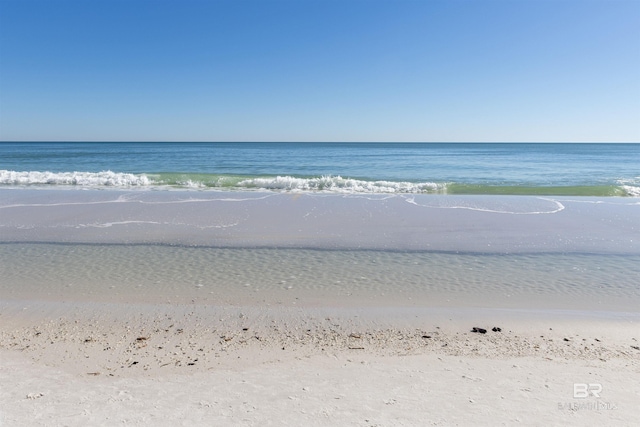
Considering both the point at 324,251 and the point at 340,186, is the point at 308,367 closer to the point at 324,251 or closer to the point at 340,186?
the point at 324,251

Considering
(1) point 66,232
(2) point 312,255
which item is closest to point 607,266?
(2) point 312,255

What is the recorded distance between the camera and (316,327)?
16.0ft

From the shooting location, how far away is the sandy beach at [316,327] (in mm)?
3314

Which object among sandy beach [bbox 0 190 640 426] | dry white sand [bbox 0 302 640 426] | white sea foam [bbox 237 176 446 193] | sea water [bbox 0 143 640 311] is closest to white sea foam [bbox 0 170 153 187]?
white sea foam [bbox 237 176 446 193]

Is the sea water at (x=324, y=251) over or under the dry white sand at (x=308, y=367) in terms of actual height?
over

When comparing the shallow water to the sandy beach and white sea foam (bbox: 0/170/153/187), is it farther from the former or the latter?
white sea foam (bbox: 0/170/153/187)

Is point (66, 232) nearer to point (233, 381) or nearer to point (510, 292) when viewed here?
point (233, 381)

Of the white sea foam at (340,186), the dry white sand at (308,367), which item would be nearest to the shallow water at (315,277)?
the dry white sand at (308,367)

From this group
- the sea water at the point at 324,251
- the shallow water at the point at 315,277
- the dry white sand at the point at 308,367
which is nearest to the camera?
the dry white sand at the point at 308,367

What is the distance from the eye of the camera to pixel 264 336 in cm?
465

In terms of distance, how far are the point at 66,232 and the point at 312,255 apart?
6.17 metres

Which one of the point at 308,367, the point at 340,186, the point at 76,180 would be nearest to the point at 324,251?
the point at 308,367

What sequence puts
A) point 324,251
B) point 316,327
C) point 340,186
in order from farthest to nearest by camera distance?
point 340,186, point 324,251, point 316,327

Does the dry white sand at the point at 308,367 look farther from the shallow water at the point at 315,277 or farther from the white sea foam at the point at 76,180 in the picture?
the white sea foam at the point at 76,180
